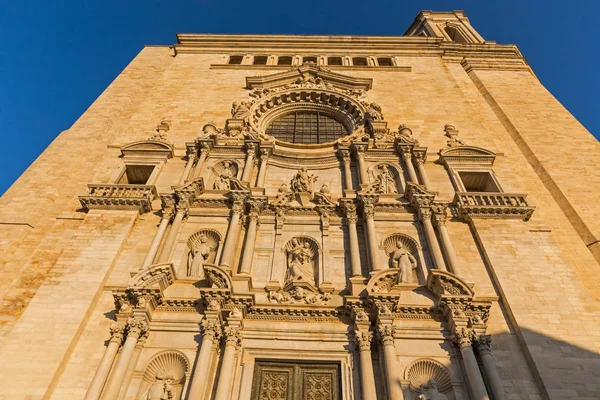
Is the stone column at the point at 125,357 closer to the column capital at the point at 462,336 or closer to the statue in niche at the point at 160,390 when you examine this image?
the statue in niche at the point at 160,390

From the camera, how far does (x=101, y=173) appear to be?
15352 mm

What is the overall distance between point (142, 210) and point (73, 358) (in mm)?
4862

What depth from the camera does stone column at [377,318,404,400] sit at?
8836 mm

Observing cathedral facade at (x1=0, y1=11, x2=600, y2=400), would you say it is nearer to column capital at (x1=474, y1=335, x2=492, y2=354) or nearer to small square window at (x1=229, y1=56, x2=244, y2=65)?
column capital at (x1=474, y1=335, x2=492, y2=354)

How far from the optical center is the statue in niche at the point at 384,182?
47.1ft

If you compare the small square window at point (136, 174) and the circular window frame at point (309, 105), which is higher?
the circular window frame at point (309, 105)

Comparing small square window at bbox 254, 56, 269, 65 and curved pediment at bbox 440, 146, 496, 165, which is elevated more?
small square window at bbox 254, 56, 269, 65

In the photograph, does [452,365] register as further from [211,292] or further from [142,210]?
[142,210]

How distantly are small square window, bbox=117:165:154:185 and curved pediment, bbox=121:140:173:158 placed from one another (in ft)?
1.56

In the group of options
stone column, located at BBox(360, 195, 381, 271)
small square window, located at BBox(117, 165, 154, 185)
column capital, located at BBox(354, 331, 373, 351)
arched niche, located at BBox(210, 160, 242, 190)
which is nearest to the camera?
column capital, located at BBox(354, 331, 373, 351)

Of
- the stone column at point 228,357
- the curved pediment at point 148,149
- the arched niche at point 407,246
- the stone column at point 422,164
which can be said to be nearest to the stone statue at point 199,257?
the stone column at point 228,357

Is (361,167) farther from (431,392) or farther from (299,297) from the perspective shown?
(431,392)

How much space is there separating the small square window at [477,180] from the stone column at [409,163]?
1649mm

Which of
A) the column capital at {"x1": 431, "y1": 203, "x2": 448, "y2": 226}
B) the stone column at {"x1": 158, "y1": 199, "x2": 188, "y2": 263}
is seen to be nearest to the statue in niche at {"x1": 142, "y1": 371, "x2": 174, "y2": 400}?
the stone column at {"x1": 158, "y1": 199, "x2": 188, "y2": 263}
